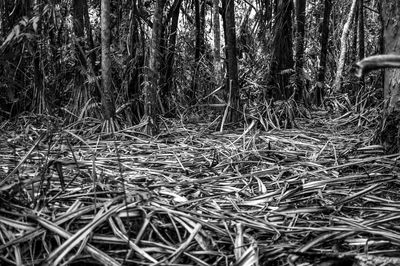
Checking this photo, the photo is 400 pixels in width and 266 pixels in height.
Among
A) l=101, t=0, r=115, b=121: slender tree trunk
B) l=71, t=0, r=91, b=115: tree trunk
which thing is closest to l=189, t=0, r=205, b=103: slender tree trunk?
l=71, t=0, r=91, b=115: tree trunk

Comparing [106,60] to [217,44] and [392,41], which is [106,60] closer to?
[217,44]

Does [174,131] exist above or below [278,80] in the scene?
below

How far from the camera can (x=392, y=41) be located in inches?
87.7

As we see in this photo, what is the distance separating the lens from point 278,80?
156 inches

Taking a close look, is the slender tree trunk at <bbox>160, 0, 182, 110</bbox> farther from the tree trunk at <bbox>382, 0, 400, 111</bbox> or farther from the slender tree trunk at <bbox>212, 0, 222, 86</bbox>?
the tree trunk at <bbox>382, 0, 400, 111</bbox>

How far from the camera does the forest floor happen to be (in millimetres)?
1194

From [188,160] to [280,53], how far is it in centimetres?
207

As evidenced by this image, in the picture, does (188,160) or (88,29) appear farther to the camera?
(88,29)

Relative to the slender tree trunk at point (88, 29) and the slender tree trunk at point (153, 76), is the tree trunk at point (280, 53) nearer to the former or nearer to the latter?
the slender tree trunk at point (153, 76)

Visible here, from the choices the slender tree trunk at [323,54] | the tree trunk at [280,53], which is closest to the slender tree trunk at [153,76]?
the tree trunk at [280,53]

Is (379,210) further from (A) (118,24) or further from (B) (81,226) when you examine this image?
(A) (118,24)

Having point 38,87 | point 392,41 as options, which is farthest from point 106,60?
point 392,41

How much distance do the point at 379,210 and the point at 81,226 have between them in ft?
3.27

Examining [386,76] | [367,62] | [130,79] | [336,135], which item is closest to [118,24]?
[130,79]
